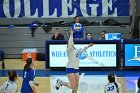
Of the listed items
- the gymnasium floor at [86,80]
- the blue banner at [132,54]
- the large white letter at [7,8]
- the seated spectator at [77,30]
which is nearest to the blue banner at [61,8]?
the large white letter at [7,8]

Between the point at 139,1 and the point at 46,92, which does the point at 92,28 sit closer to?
the point at 139,1

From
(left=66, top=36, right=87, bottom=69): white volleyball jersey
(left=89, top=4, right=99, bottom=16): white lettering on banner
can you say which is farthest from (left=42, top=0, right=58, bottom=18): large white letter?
(left=66, top=36, right=87, bottom=69): white volleyball jersey

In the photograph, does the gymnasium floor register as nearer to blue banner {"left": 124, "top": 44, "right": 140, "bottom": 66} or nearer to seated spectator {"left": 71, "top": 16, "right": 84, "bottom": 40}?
blue banner {"left": 124, "top": 44, "right": 140, "bottom": 66}

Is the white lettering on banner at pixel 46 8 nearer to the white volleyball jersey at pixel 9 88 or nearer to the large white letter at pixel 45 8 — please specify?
the large white letter at pixel 45 8

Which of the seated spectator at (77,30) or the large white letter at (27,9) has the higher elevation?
the large white letter at (27,9)

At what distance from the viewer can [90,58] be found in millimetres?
17109

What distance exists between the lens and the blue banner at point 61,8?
74.7 feet

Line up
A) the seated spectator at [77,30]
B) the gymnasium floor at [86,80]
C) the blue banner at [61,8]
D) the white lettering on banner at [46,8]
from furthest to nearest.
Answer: the white lettering on banner at [46,8], the blue banner at [61,8], the seated spectator at [77,30], the gymnasium floor at [86,80]

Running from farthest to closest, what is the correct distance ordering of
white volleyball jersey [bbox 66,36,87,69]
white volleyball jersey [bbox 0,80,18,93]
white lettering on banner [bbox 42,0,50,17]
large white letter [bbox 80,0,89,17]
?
white lettering on banner [bbox 42,0,50,17]
large white letter [bbox 80,0,89,17]
white volleyball jersey [bbox 66,36,87,69]
white volleyball jersey [bbox 0,80,18,93]

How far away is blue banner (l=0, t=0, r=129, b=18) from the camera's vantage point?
22781 mm

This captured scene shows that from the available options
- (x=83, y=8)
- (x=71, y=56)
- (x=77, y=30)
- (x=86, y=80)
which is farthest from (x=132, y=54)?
(x=83, y=8)

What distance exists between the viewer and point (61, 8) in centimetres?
2306

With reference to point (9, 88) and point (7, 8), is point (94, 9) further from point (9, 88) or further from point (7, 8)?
point (9, 88)

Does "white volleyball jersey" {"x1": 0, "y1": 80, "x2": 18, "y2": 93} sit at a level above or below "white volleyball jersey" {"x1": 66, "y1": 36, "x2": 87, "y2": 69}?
below
